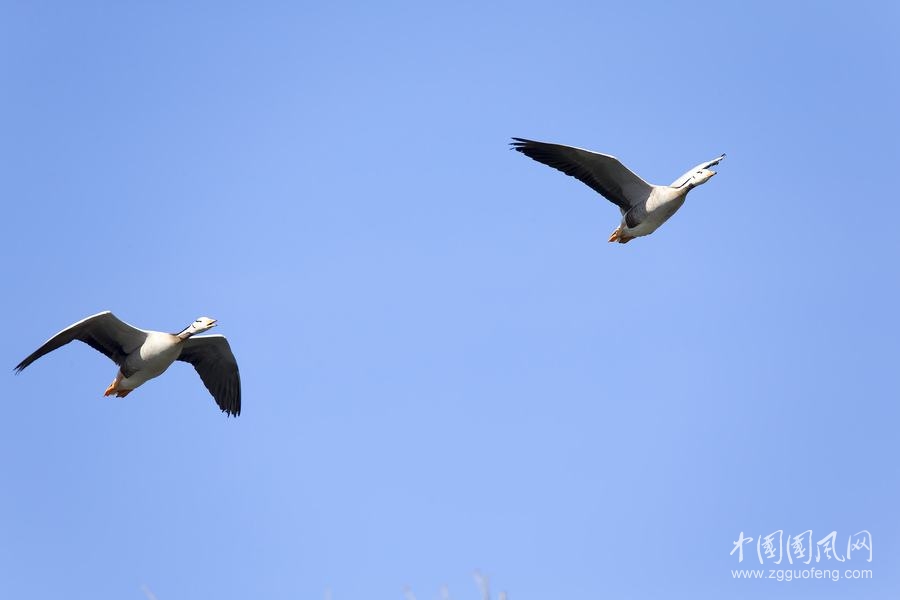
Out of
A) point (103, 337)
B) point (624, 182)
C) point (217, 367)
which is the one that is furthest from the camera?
point (217, 367)

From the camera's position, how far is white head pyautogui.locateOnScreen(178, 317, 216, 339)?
21.5 m

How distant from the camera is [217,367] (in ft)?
77.8

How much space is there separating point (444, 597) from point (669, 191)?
1501cm

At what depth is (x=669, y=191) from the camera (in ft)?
70.6

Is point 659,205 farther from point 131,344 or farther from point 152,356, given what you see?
point 131,344

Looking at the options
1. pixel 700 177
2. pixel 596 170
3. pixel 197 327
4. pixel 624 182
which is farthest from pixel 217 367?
pixel 700 177

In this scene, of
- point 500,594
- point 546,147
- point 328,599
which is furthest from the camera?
point 546,147

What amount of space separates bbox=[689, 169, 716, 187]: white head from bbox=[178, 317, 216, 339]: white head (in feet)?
30.9

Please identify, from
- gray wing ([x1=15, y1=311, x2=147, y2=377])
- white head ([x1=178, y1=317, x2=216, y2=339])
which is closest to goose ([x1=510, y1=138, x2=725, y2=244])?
white head ([x1=178, y1=317, x2=216, y2=339])

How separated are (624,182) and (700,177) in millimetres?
1418

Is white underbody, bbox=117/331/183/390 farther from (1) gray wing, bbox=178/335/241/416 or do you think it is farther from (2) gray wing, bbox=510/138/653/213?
(2) gray wing, bbox=510/138/653/213

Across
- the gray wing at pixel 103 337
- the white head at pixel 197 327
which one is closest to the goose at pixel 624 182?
the white head at pixel 197 327

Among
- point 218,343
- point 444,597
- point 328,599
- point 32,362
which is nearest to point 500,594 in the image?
point 444,597

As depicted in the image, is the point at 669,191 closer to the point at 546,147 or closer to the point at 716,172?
the point at 716,172
